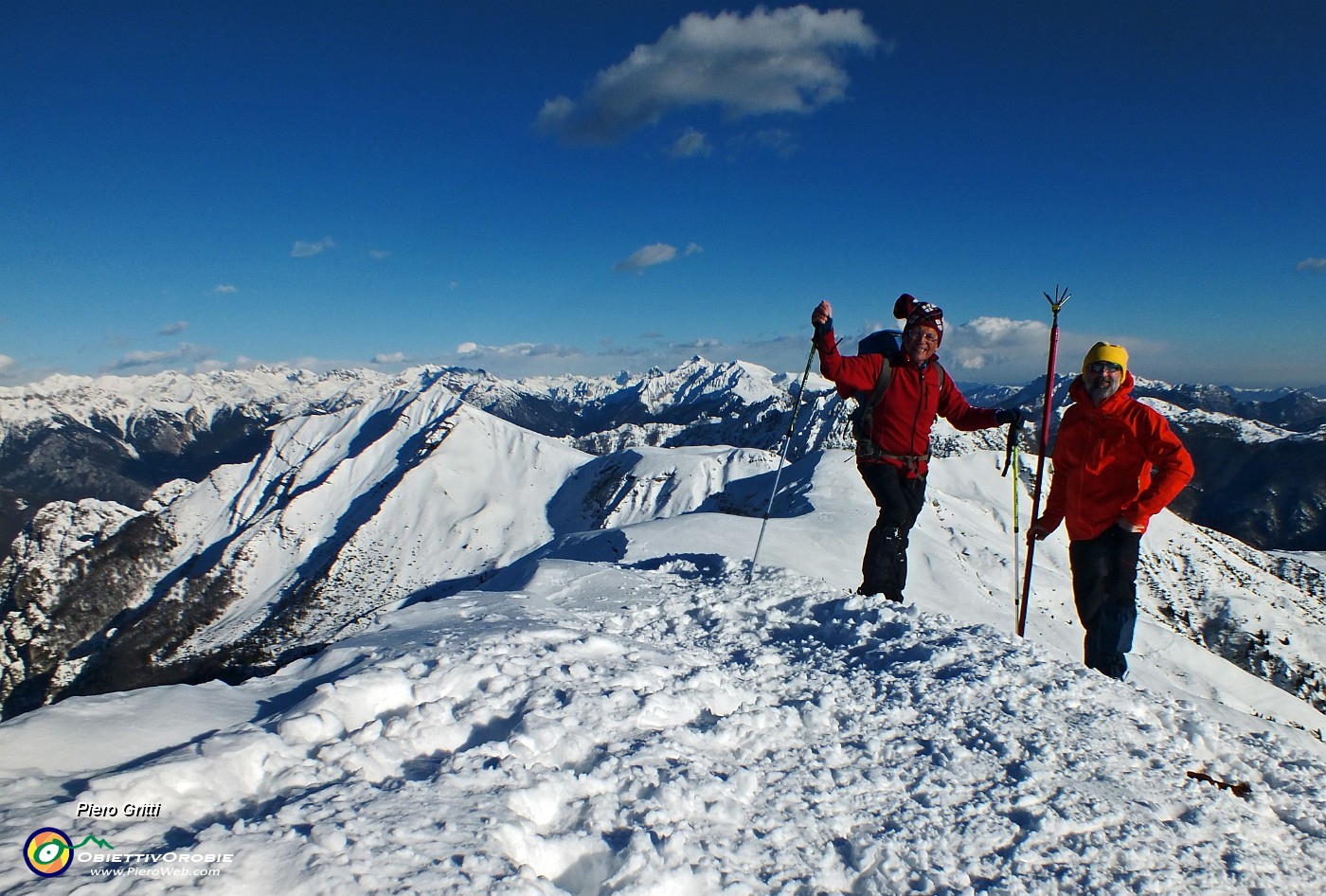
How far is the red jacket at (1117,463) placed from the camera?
7.09 meters

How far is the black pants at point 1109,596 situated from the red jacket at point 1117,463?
21 cm

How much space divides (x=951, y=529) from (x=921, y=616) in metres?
37.1

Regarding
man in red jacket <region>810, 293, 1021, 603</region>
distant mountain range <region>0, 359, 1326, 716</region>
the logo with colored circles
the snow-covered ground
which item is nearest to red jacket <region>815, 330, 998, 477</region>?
man in red jacket <region>810, 293, 1021, 603</region>

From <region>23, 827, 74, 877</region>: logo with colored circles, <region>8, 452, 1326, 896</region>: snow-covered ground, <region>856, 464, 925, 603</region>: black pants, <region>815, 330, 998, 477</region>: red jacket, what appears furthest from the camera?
<region>856, 464, 925, 603</region>: black pants

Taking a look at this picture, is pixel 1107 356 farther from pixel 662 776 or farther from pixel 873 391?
pixel 662 776

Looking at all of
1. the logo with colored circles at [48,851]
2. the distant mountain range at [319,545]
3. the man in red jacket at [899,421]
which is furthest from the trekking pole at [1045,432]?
the distant mountain range at [319,545]

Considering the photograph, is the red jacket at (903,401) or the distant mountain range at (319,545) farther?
the distant mountain range at (319,545)

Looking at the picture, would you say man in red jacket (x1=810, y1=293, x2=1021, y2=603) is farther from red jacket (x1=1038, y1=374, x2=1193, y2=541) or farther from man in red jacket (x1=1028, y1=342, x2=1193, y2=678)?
man in red jacket (x1=1028, y1=342, x2=1193, y2=678)

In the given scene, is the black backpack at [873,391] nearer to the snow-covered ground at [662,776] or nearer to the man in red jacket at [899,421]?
the man in red jacket at [899,421]

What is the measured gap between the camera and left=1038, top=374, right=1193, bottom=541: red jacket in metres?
7.09

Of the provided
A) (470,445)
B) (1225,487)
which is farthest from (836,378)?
(1225,487)

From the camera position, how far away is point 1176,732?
477cm

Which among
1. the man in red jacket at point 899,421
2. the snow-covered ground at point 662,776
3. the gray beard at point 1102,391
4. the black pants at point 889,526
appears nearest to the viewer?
the snow-covered ground at point 662,776

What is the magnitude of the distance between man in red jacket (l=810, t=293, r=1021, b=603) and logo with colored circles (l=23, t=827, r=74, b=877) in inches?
307
